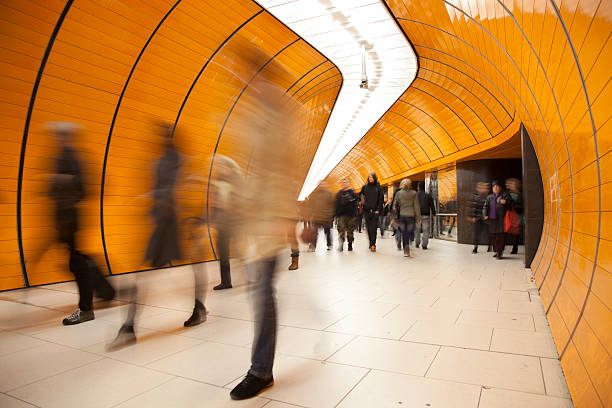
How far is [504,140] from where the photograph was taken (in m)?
12.4

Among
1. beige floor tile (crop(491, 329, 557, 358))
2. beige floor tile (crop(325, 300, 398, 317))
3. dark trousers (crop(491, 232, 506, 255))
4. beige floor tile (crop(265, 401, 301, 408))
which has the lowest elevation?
beige floor tile (crop(265, 401, 301, 408))

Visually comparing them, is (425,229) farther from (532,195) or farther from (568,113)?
(568,113)

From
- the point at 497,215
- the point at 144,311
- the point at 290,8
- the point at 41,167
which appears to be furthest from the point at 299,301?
the point at 497,215

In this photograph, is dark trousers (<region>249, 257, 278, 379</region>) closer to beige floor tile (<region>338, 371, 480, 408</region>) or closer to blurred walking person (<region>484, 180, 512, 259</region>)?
beige floor tile (<region>338, 371, 480, 408</region>)

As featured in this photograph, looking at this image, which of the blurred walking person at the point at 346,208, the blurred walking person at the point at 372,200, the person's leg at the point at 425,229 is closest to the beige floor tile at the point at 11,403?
the blurred walking person at the point at 346,208

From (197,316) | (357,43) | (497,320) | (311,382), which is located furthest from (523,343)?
(357,43)

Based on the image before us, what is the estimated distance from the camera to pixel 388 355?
11.2 ft

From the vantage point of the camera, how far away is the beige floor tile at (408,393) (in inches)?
100

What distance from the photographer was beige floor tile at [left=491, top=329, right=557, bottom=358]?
3.42 m

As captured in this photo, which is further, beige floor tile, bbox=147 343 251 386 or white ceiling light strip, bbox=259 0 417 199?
white ceiling light strip, bbox=259 0 417 199

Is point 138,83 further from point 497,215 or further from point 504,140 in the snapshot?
point 504,140

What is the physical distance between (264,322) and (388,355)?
1280 millimetres

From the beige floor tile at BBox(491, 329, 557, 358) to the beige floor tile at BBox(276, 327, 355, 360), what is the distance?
137cm

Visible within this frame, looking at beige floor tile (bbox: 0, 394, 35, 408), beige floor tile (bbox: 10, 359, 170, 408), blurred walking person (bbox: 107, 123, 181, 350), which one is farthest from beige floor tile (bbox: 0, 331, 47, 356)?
beige floor tile (bbox: 0, 394, 35, 408)
